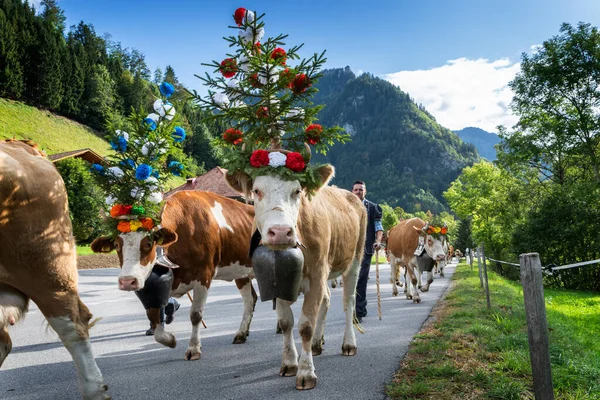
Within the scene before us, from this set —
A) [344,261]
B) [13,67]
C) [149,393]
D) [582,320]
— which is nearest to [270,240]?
[149,393]

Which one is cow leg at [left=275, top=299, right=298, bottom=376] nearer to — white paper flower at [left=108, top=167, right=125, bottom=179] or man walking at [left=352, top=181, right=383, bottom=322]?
white paper flower at [left=108, top=167, right=125, bottom=179]

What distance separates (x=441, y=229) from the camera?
11.0 metres

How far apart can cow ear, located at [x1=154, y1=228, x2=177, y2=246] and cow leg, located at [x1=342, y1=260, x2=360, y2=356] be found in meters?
2.32

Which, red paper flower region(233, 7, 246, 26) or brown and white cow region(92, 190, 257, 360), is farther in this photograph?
brown and white cow region(92, 190, 257, 360)

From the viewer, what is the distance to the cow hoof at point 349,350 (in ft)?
16.8

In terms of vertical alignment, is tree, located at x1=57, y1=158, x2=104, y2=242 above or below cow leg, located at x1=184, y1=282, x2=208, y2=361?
above

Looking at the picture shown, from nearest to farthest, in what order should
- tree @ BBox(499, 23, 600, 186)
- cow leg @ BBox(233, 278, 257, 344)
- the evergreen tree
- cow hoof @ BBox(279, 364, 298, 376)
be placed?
cow hoof @ BBox(279, 364, 298, 376) < cow leg @ BBox(233, 278, 257, 344) < tree @ BBox(499, 23, 600, 186) < the evergreen tree

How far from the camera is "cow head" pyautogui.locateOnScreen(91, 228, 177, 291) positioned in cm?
455

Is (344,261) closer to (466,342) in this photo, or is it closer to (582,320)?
(466,342)

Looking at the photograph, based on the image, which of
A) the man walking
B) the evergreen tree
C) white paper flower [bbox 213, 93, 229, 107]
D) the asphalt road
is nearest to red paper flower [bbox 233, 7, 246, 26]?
white paper flower [bbox 213, 93, 229, 107]

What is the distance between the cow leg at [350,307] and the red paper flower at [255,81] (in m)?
2.84

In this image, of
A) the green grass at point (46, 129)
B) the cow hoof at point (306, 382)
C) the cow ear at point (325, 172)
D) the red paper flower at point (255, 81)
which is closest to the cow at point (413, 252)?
the cow hoof at point (306, 382)

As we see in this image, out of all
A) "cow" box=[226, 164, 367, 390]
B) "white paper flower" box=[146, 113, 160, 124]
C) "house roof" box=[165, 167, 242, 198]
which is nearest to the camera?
"cow" box=[226, 164, 367, 390]

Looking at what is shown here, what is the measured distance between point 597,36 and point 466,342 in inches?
1061
